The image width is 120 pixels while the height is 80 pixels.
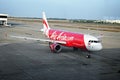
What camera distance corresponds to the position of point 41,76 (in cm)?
1803

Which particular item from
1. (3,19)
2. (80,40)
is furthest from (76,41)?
(3,19)

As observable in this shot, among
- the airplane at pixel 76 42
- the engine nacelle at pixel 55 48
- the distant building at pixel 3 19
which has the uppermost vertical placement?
the distant building at pixel 3 19

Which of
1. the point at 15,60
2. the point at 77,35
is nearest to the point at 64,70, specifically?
the point at 15,60

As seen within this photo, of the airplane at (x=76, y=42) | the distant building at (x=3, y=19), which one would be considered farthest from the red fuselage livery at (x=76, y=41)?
the distant building at (x=3, y=19)

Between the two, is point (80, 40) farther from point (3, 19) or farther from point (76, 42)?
point (3, 19)

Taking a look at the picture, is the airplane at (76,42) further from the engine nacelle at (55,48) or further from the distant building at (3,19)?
the distant building at (3,19)

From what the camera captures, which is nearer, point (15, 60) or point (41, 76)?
point (41, 76)

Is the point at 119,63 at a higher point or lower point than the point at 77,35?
lower

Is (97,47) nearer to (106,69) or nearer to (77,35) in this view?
(77,35)

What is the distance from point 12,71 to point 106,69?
926cm

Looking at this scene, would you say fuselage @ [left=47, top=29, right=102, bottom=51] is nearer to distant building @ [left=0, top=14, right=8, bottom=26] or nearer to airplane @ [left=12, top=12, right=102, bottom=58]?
airplane @ [left=12, top=12, right=102, bottom=58]

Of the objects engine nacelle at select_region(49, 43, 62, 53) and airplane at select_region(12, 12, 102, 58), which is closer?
airplane at select_region(12, 12, 102, 58)

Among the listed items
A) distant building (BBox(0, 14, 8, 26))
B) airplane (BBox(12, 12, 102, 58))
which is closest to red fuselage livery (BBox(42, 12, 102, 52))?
airplane (BBox(12, 12, 102, 58))

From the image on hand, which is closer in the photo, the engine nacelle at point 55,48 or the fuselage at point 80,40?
the fuselage at point 80,40
